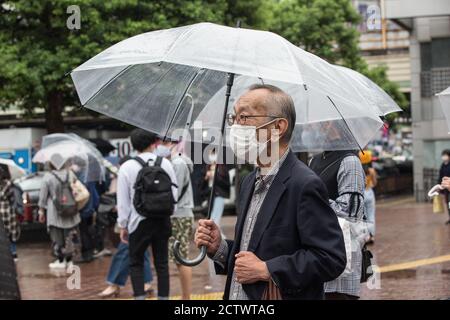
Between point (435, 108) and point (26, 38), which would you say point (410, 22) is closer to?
point (435, 108)

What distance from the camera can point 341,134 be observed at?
18.6 ft

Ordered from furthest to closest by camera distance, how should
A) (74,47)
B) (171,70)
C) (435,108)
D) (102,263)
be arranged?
1. (435,108)
2. (74,47)
3. (102,263)
4. (171,70)

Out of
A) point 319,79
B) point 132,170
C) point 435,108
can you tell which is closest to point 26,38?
point 132,170

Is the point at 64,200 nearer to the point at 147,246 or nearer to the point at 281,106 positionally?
the point at 147,246

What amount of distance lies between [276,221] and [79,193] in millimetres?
10012

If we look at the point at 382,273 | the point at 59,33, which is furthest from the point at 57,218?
the point at 59,33

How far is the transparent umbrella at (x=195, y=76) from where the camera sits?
181 inches

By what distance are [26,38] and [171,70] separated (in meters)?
15.1

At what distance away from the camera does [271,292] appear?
12.5 ft

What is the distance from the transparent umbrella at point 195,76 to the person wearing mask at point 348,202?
0.13m

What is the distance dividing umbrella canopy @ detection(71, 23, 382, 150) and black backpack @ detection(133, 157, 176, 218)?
2519 millimetres

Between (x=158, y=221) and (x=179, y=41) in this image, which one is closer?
(x=179, y=41)

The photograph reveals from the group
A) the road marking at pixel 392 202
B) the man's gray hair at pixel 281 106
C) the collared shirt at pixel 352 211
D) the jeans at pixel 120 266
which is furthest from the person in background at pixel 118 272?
the road marking at pixel 392 202

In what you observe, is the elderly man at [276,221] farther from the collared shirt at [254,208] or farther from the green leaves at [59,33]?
the green leaves at [59,33]
